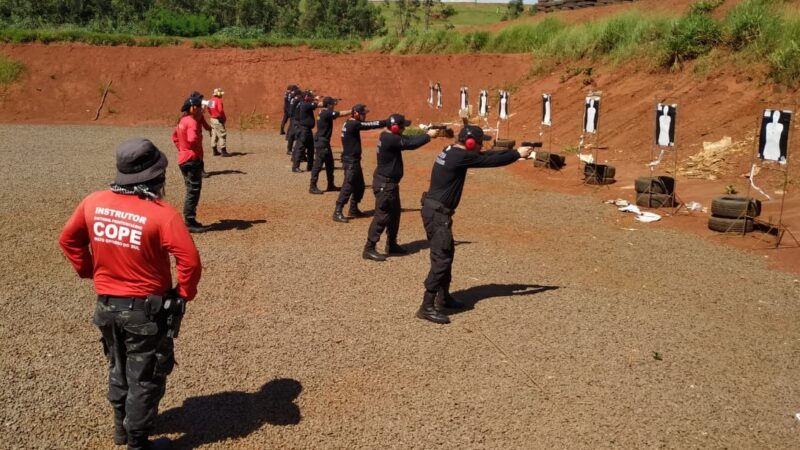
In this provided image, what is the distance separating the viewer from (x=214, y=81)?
34.9 meters

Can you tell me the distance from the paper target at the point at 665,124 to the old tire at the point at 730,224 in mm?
2511

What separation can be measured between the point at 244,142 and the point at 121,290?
21.3 metres

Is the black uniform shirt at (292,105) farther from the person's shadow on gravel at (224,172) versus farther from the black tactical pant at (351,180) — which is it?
the black tactical pant at (351,180)

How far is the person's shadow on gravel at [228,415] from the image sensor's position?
16.6ft

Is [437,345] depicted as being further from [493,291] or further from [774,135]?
[774,135]

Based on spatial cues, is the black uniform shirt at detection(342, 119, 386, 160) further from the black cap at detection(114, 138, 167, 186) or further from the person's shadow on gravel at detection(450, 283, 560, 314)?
the black cap at detection(114, 138, 167, 186)

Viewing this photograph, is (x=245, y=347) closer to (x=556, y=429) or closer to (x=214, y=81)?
(x=556, y=429)

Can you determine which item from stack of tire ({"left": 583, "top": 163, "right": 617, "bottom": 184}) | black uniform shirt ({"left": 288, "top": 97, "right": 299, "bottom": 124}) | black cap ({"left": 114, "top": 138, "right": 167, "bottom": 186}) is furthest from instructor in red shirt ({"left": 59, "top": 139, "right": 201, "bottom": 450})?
black uniform shirt ({"left": 288, "top": 97, "right": 299, "bottom": 124})

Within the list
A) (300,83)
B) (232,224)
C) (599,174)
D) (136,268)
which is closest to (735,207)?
(599,174)

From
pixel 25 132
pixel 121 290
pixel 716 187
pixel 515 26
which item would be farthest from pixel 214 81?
pixel 121 290

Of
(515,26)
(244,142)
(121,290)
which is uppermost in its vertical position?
(515,26)

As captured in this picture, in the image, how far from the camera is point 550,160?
17797 mm

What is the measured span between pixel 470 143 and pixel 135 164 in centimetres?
387

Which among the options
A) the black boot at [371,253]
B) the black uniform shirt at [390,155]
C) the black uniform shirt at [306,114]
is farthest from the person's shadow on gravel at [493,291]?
the black uniform shirt at [306,114]
